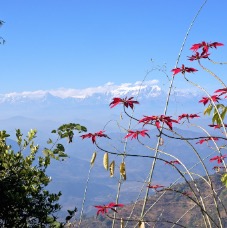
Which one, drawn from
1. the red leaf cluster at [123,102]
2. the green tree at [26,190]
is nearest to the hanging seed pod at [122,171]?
the red leaf cluster at [123,102]

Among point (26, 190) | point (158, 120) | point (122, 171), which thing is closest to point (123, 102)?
point (158, 120)

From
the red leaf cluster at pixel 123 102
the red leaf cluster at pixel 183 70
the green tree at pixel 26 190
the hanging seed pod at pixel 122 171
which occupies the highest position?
the red leaf cluster at pixel 183 70

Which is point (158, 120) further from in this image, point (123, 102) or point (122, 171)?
point (122, 171)

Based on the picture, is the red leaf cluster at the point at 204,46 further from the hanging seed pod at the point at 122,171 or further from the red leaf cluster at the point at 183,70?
the hanging seed pod at the point at 122,171

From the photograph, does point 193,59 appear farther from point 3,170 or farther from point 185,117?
point 3,170

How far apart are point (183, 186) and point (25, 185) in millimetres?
129503

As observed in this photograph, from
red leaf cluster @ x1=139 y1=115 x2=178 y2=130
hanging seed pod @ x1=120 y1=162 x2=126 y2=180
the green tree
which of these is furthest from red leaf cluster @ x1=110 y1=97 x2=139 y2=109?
the green tree

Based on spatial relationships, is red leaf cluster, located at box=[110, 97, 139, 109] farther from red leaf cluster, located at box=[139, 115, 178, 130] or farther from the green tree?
the green tree

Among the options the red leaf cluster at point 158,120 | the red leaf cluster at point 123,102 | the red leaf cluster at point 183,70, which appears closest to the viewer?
the red leaf cluster at point 158,120

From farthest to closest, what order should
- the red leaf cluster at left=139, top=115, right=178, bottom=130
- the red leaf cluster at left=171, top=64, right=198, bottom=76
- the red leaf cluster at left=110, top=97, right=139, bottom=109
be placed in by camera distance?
the red leaf cluster at left=171, top=64, right=198, bottom=76 → the red leaf cluster at left=110, top=97, right=139, bottom=109 → the red leaf cluster at left=139, top=115, right=178, bottom=130

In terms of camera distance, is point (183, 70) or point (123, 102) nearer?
point (123, 102)

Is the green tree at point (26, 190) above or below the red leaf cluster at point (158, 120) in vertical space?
below

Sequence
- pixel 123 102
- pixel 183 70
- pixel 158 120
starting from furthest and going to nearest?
pixel 183 70, pixel 123 102, pixel 158 120

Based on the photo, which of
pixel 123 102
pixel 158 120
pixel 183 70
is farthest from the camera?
pixel 183 70
